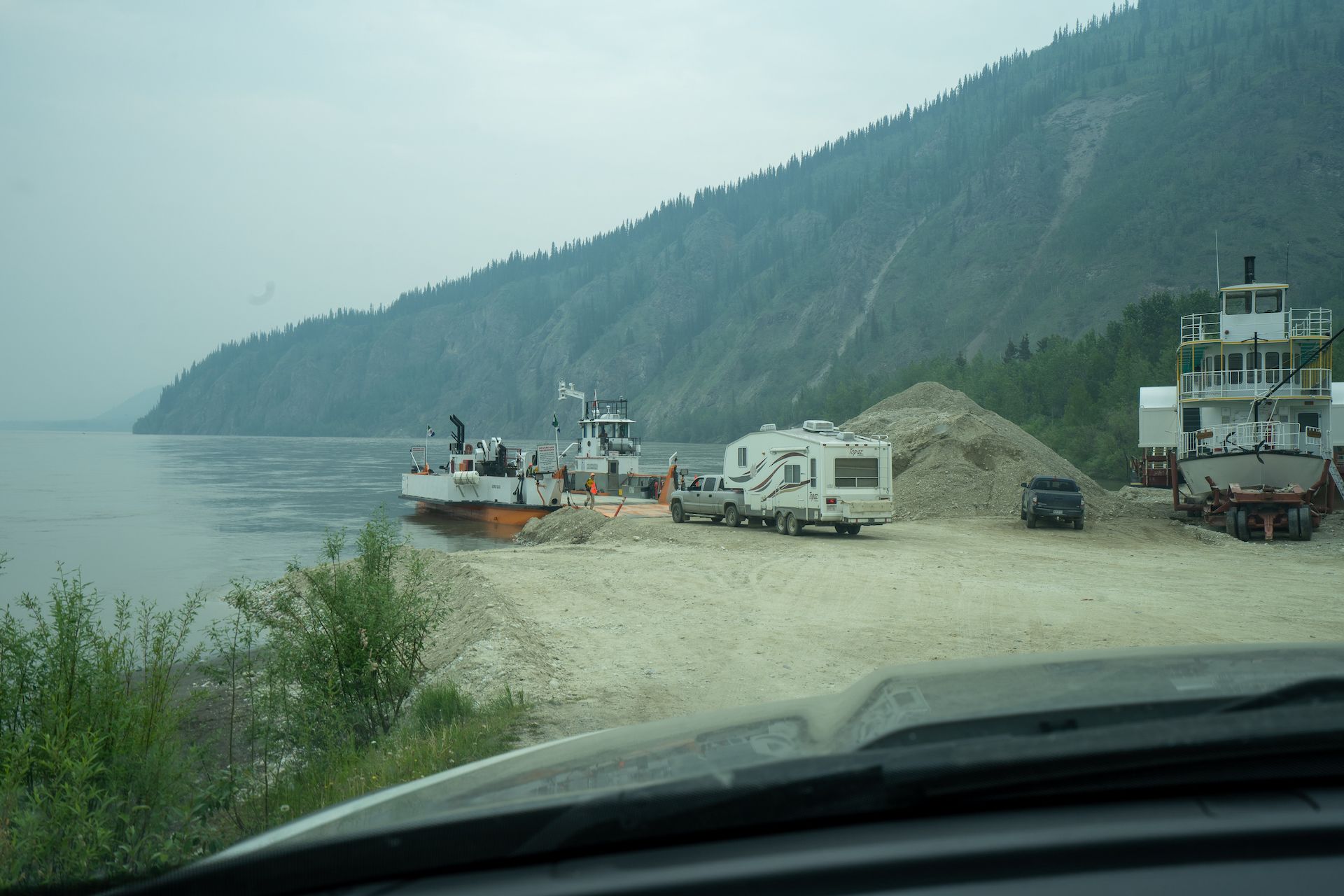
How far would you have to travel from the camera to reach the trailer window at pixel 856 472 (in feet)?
81.7

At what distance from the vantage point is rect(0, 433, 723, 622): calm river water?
87.4 ft

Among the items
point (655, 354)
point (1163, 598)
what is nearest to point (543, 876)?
point (1163, 598)

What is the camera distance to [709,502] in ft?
92.4

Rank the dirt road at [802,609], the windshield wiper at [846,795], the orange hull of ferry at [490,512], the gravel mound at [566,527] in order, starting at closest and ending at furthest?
the windshield wiper at [846,795] < the dirt road at [802,609] < the gravel mound at [566,527] < the orange hull of ferry at [490,512]

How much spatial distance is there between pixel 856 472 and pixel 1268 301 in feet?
54.2

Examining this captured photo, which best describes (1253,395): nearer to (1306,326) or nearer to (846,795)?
(1306,326)

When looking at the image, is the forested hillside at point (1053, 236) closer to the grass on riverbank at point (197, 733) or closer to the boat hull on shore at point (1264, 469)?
the boat hull on shore at point (1264, 469)

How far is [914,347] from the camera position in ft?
465

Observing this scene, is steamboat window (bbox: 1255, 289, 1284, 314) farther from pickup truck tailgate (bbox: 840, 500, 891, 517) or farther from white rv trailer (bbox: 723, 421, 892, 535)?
pickup truck tailgate (bbox: 840, 500, 891, 517)

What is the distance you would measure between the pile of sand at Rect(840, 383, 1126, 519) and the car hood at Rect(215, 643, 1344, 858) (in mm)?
30057

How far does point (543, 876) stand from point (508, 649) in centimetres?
1017

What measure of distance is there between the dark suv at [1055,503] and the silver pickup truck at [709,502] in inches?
328

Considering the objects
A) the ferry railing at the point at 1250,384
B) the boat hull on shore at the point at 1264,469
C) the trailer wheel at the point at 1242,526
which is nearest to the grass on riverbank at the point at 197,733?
the trailer wheel at the point at 1242,526

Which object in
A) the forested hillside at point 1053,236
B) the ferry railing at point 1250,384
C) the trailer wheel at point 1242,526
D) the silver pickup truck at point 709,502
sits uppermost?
the forested hillside at point 1053,236
